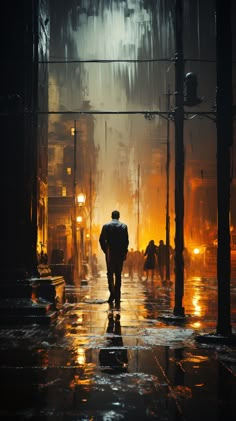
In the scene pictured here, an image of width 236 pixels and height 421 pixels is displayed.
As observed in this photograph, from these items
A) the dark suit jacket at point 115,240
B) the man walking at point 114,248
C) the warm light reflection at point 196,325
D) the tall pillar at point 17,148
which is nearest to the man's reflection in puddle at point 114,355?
the warm light reflection at point 196,325

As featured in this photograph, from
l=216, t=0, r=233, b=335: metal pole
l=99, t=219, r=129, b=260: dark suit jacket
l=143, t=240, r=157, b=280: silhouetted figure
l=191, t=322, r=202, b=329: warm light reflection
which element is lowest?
l=191, t=322, r=202, b=329: warm light reflection

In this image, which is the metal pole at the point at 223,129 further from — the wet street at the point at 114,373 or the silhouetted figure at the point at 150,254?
the silhouetted figure at the point at 150,254

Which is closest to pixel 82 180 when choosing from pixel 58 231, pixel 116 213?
pixel 58 231

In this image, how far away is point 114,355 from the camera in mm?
5629

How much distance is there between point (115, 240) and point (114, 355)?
22.5ft

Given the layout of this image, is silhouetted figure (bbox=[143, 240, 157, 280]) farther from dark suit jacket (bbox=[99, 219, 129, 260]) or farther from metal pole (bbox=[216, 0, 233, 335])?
metal pole (bbox=[216, 0, 233, 335])

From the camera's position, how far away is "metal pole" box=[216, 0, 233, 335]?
280 inches

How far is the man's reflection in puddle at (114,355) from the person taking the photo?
16.3 feet

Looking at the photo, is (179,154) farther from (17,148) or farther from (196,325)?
(196,325)

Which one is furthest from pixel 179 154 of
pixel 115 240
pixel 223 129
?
pixel 223 129

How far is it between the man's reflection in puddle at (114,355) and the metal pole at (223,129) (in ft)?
5.33

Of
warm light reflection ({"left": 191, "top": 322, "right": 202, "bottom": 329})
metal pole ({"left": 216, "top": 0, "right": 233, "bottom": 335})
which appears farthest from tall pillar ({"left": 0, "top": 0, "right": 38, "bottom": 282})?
metal pole ({"left": 216, "top": 0, "right": 233, "bottom": 335})

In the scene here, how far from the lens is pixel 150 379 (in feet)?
14.9

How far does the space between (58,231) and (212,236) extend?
92.3 feet
